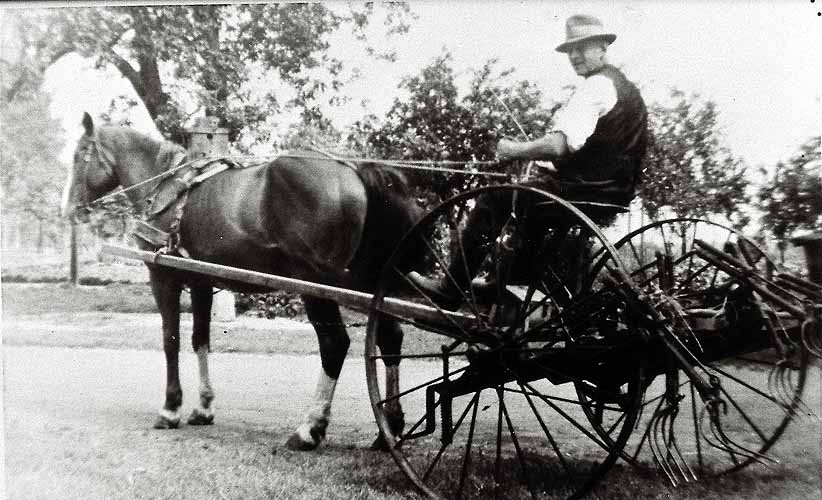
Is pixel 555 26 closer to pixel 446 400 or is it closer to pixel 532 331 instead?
pixel 532 331

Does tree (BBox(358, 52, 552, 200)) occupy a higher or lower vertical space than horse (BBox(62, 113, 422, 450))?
higher

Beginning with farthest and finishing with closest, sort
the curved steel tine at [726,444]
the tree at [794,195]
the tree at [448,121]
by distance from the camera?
the tree at [448,121] → the tree at [794,195] → the curved steel tine at [726,444]

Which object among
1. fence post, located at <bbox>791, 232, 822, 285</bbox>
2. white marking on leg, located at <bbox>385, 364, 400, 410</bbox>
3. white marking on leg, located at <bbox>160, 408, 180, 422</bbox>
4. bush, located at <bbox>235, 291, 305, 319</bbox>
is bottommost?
white marking on leg, located at <bbox>160, 408, 180, 422</bbox>

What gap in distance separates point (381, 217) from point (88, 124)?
231 cm

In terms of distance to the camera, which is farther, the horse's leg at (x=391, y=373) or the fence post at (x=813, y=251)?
the horse's leg at (x=391, y=373)

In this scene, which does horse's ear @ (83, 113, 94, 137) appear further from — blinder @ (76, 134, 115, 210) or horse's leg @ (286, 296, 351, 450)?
horse's leg @ (286, 296, 351, 450)

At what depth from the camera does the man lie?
330cm

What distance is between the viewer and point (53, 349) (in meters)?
4.72

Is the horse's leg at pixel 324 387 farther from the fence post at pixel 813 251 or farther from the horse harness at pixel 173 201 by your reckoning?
the fence post at pixel 813 251

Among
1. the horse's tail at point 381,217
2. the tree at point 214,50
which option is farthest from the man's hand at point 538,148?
the tree at point 214,50

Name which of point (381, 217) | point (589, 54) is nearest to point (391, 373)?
point (381, 217)

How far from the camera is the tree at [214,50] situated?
430cm

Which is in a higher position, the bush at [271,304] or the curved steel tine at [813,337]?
the curved steel tine at [813,337]

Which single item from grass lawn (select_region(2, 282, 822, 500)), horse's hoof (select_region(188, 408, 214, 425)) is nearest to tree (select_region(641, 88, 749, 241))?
grass lawn (select_region(2, 282, 822, 500))
